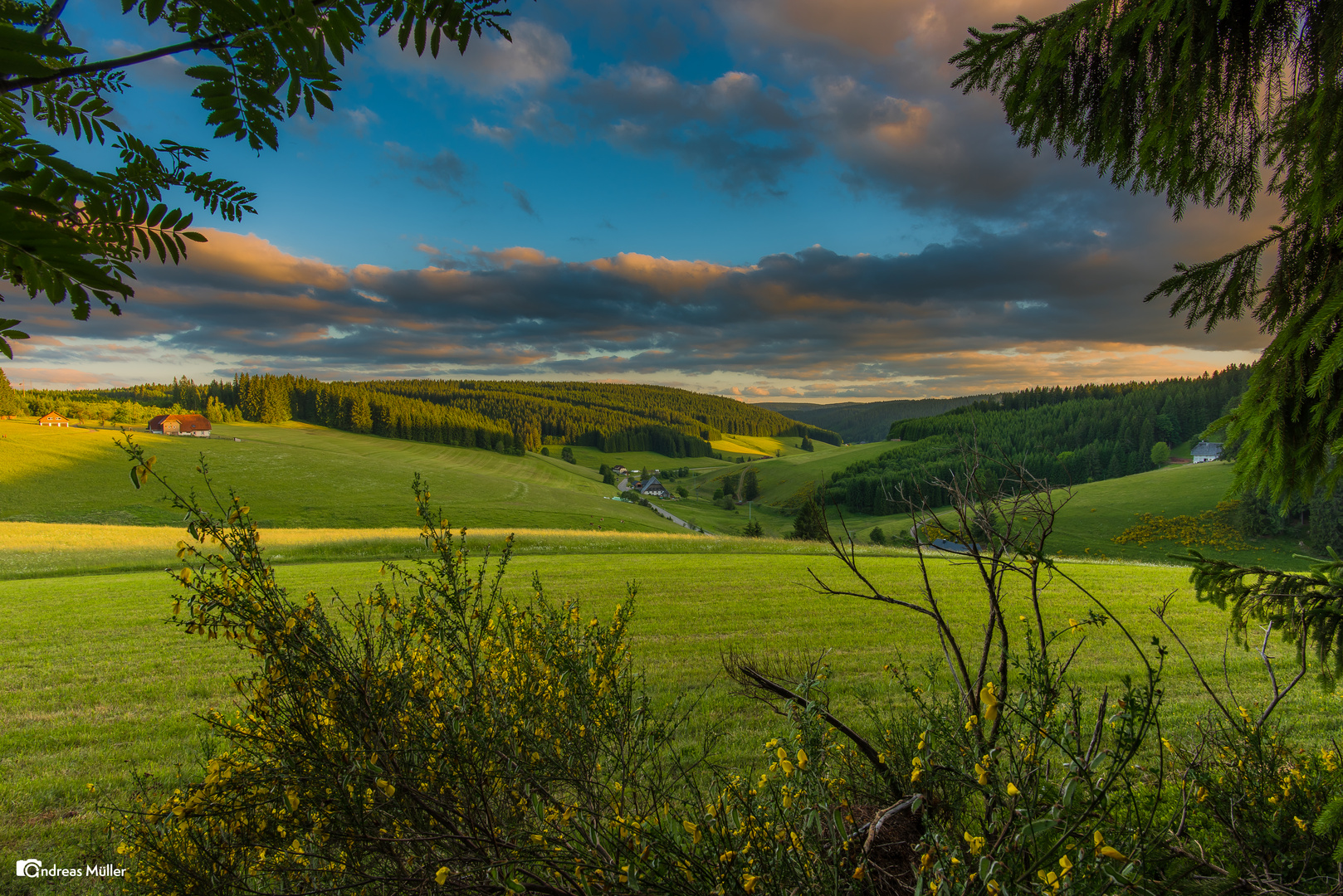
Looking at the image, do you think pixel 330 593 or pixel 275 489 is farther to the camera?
pixel 275 489

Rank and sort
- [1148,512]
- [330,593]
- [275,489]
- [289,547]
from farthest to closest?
[1148,512] → [275,489] → [289,547] → [330,593]

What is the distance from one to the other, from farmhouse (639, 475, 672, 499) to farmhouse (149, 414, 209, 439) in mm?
58418

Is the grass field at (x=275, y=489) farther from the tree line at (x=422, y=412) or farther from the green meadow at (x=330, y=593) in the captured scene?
the tree line at (x=422, y=412)

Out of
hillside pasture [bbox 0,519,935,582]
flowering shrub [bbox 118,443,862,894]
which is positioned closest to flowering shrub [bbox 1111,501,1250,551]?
hillside pasture [bbox 0,519,935,582]

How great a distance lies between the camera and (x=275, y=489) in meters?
45.5

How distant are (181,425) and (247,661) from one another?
83.0 metres

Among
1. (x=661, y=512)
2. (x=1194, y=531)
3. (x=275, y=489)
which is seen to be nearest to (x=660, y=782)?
(x=275, y=489)

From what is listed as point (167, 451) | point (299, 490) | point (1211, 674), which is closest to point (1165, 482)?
point (1211, 674)

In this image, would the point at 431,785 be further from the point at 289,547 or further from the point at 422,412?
the point at 422,412

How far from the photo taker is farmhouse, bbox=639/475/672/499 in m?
87.4

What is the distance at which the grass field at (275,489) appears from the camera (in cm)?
3788

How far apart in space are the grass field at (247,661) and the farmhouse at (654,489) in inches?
2721

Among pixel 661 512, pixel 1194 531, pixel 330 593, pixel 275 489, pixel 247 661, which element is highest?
pixel 247 661

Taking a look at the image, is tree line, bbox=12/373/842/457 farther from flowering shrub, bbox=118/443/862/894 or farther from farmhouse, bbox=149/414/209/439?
flowering shrub, bbox=118/443/862/894
